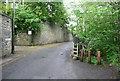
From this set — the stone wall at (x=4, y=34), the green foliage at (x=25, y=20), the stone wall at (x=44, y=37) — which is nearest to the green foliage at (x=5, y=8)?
the stone wall at (x=4, y=34)

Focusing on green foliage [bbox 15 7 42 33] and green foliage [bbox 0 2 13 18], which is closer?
green foliage [bbox 0 2 13 18]

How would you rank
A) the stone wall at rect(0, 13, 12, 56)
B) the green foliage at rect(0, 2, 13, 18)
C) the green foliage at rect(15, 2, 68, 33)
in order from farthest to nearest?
the green foliage at rect(15, 2, 68, 33) < the green foliage at rect(0, 2, 13, 18) < the stone wall at rect(0, 13, 12, 56)

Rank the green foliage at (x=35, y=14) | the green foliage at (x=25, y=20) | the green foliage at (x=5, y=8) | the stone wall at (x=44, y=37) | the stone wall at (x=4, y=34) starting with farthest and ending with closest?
the stone wall at (x=44, y=37) → the green foliage at (x=35, y=14) → the green foliage at (x=25, y=20) → the green foliage at (x=5, y=8) → the stone wall at (x=4, y=34)

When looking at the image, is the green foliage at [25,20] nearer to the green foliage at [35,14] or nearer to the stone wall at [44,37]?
the green foliage at [35,14]

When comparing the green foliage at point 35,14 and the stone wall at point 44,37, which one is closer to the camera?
the green foliage at point 35,14

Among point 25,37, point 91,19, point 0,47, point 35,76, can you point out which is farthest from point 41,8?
point 35,76

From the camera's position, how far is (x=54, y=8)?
662 inches

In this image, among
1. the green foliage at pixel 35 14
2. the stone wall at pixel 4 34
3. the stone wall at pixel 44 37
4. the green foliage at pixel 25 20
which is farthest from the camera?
the stone wall at pixel 44 37

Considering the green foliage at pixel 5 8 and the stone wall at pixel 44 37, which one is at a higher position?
the green foliage at pixel 5 8

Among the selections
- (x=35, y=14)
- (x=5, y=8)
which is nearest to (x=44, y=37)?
(x=35, y=14)

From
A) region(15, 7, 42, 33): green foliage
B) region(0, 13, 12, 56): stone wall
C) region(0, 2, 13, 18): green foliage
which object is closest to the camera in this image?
region(0, 13, 12, 56): stone wall

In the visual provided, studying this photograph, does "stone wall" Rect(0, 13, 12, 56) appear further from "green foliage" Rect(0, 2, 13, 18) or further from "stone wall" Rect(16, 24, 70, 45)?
"stone wall" Rect(16, 24, 70, 45)

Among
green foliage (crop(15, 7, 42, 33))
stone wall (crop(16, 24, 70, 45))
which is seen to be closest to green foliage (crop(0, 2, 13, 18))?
green foliage (crop(15, 7, 42, 33))

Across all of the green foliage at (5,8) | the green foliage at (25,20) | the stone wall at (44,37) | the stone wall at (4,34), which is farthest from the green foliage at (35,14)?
the stone wall at (4,34)
